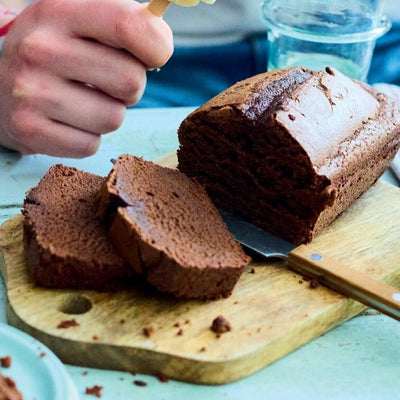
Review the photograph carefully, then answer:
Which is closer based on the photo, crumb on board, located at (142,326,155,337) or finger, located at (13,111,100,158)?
crumb on board, located at (142,326,155,337)

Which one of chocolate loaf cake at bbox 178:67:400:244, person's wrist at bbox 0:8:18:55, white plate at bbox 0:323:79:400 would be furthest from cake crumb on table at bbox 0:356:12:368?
person's wrist at bbox 0:8:18:55

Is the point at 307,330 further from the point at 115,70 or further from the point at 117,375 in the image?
the point at 115,70

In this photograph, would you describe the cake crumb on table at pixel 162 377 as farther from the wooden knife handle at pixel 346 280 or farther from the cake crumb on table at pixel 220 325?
the wooden knife handle at pixel 346 280

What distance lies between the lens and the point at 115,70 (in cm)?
222

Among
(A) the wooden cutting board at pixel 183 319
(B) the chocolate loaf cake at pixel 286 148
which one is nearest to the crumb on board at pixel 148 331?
(A) the wooden cutting board at pixel 183 319

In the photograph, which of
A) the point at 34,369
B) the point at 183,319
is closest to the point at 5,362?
the point at 34,369

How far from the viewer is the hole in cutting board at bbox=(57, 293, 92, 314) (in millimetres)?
1758

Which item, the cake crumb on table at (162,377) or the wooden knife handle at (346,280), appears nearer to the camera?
the cake crumb on table at (162,377)

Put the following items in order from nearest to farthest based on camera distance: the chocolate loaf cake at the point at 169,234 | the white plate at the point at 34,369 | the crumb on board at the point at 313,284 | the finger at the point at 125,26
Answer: the white plate at the point at 34,369
the chocolate loaf cake at the point at 169,234
the crumb on board at the point at 313,284
the finger at the point at 125,26

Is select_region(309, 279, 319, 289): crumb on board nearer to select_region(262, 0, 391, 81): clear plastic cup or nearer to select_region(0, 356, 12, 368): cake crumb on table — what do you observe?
select_region(0, 356, 12, 368): cake crumb on table

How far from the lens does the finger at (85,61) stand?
2.22m

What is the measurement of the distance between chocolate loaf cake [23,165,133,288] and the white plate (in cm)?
20

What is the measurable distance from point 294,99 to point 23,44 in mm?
915

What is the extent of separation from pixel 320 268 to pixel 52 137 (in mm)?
1043
